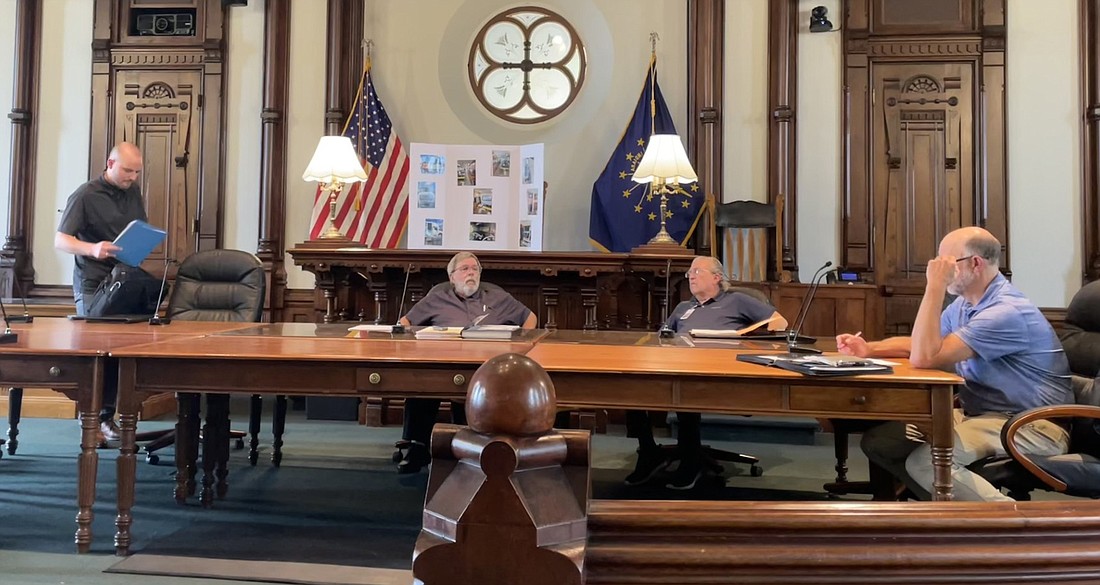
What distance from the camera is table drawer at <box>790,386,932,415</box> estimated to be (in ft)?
6.60

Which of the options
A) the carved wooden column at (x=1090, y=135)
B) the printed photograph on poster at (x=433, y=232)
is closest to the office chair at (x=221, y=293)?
the printed photograph on poster at (x=433, y=232)

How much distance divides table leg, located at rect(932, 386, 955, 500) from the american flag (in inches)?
171

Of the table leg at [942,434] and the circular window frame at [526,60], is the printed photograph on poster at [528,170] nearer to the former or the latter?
the circular window frame at [526,60]

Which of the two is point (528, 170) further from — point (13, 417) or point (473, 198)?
point (13, 417)

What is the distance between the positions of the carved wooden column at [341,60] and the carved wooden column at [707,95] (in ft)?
8.45

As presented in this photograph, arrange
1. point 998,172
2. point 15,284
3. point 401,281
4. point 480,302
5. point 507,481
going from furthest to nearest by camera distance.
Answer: point 15,284
point 998,172
point 401,281
point 480,302
point 507,481

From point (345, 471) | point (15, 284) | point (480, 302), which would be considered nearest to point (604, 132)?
point (480, 302)

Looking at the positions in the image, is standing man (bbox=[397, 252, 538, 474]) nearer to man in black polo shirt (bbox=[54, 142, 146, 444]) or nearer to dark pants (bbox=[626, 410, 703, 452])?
dark pants (bbox=[626, 410, 703, 452])

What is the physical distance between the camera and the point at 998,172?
546 centimetres

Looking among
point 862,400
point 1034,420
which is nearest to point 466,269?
point 862,400

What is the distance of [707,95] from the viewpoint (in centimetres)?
563

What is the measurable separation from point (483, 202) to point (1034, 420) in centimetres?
403

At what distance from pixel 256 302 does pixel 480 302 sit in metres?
1.06

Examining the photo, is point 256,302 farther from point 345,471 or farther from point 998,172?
point 998,172
